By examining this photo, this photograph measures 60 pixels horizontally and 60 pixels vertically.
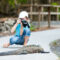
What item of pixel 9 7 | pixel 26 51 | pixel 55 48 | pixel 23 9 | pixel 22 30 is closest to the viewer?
pixel 26 51

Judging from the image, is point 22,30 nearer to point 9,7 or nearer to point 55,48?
point 55,48

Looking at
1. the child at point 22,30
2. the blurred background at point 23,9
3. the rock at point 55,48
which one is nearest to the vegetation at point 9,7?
the blurred background at point 23,9

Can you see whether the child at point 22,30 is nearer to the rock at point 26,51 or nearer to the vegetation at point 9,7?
the rock at point 26,51

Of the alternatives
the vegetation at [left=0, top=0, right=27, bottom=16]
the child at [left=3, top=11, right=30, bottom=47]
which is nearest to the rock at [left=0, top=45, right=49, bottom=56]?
the child at [left=3, top=11, right=30, bottom=47]

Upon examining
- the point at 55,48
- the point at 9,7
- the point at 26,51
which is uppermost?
the point at 9,7

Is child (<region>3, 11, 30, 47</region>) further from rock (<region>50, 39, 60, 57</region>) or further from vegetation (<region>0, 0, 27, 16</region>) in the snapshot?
vegetation (<region>0, 0, 27, 16</region>)

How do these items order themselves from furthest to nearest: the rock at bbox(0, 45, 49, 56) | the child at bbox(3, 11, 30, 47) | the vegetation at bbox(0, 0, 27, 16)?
the vegetation at bbox(0, 0, 27, 16)
the child at bbox(3, 11, 30, 47)
the rock at bbox(0, 45, 49, 56)

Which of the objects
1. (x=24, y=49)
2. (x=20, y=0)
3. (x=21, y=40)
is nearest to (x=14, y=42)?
(x=21, y=40)

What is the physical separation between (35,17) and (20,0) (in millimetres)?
3559

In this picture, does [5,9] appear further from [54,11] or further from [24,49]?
[24,49]

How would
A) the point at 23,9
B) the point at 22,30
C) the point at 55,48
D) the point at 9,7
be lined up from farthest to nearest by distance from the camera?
the point at 23,9, the point at 9,7, the point at 55,48, the point at 22,30

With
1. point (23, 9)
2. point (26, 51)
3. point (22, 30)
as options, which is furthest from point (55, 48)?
point (23, 9)

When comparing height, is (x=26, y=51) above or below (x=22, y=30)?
below

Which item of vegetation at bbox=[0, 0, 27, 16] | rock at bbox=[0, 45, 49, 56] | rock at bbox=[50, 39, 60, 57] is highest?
vegetation at bbox=[0, 0, 27, 16]
